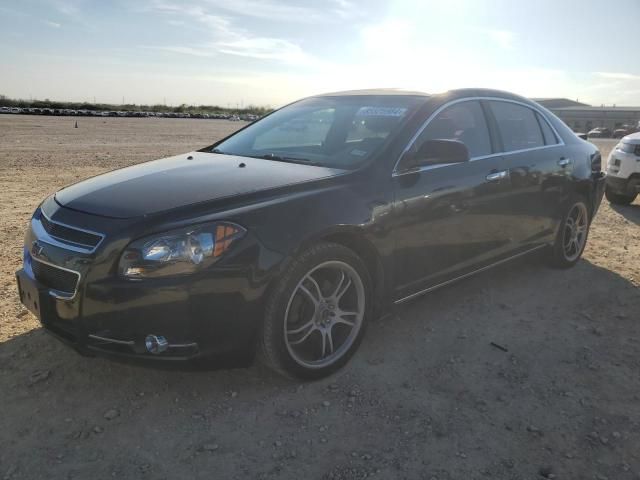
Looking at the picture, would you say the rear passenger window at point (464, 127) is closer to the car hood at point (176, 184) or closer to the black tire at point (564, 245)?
the car hood at point (176, 184)

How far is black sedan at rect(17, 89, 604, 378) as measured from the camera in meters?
2.66

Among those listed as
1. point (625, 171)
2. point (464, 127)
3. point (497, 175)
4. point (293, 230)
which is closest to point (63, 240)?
point (293, 230)

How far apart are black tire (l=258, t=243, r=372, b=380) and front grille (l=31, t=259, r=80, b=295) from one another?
38.0 inches

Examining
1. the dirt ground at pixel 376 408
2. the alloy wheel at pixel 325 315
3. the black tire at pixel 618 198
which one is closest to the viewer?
the dirt ground at pixel 376 408

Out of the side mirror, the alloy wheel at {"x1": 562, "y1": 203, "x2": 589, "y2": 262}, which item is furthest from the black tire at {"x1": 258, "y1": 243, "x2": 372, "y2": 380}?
the alloy wheel at {"x1": 562, "y1": 203, "x2": 589, "y2": 262}

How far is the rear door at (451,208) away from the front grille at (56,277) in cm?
185

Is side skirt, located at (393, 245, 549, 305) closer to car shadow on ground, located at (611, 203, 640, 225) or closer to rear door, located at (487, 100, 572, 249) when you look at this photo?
rear door, located at (487, 100, 572, 249)

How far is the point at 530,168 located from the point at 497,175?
0.55m

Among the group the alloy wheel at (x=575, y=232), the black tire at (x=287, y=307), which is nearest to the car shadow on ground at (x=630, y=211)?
the alloy wheel at (x=575, y=232)

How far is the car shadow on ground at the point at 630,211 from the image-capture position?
25.9 feet

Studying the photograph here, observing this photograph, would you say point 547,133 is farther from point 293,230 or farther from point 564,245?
point 293,230

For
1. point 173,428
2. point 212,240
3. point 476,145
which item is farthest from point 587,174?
point 173,428

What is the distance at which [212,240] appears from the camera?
2.69 meters

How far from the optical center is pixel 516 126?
4.66m
